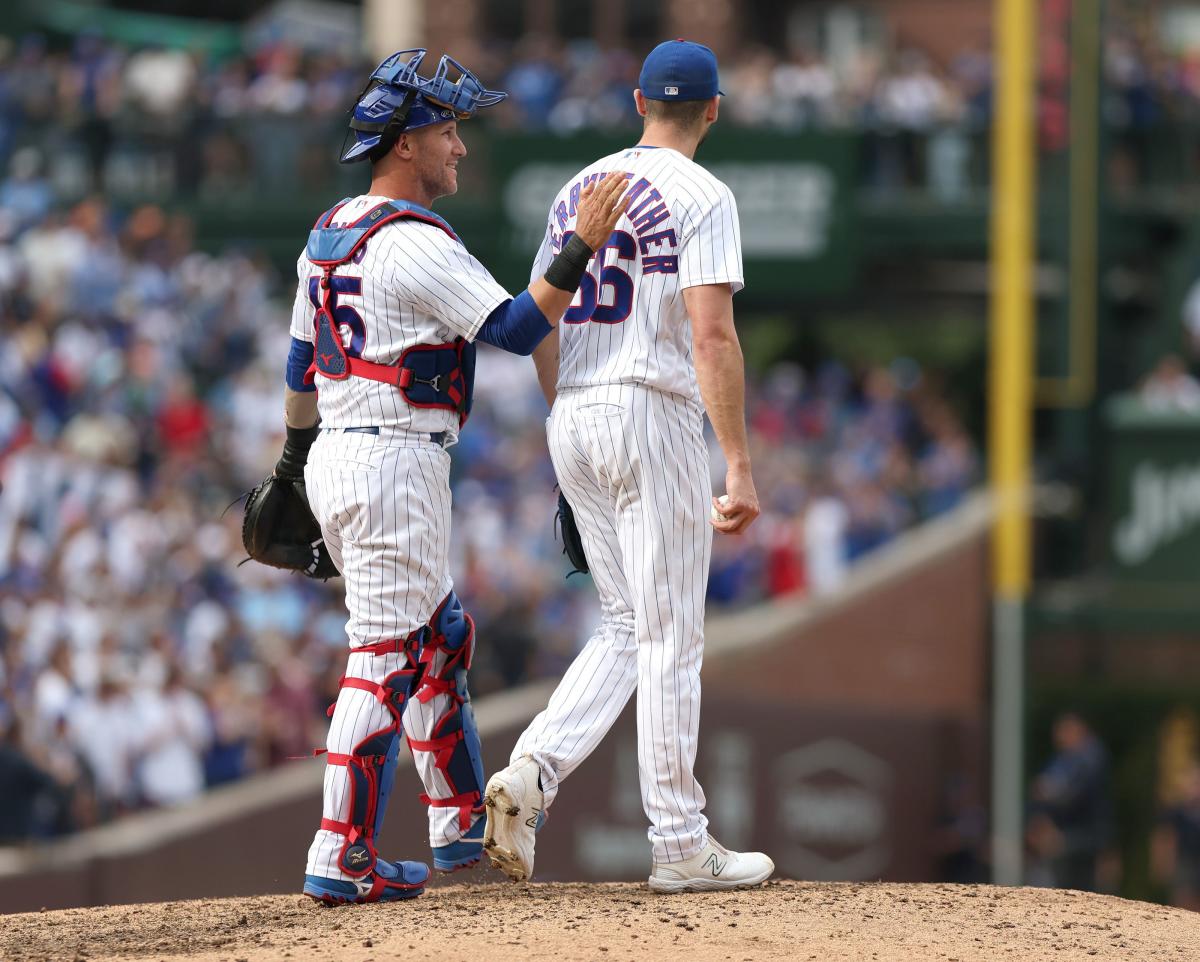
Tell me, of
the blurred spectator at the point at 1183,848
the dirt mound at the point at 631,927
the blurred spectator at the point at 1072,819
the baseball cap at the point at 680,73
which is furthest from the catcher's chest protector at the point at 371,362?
the blurred spectator at the point at 1183,848

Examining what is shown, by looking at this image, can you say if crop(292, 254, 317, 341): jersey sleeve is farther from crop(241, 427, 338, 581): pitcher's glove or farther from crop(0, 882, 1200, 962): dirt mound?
crop(0, 882, 1200, 962): dirt mound

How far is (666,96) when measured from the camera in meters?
5.36

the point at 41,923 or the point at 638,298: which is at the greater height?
the point at 638,298

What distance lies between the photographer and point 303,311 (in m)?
5.37

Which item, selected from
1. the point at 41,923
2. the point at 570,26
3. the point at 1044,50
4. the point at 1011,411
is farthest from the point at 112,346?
the point at 570,26

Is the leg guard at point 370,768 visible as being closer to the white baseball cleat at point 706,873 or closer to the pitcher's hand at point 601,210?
the white baseball cleat at point 706,873

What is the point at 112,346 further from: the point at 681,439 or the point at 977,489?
the point at 681,439

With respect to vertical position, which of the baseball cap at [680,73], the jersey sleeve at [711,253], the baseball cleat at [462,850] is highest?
the baseball cap at [680,73]

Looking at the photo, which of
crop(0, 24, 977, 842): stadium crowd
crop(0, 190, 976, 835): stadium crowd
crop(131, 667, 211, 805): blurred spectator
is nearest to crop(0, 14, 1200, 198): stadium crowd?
crop(0, 24, 977, 842): stadium crowd

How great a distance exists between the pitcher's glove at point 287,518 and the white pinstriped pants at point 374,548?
0.35 meters

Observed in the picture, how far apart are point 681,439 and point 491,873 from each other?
3.21m

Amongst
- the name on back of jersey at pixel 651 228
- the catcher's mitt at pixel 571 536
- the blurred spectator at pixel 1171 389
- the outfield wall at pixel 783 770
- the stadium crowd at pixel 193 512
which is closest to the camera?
the name on back of jersey at pixel 651 228

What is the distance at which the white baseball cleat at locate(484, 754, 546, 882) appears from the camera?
5305 mm

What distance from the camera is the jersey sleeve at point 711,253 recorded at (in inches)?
204
